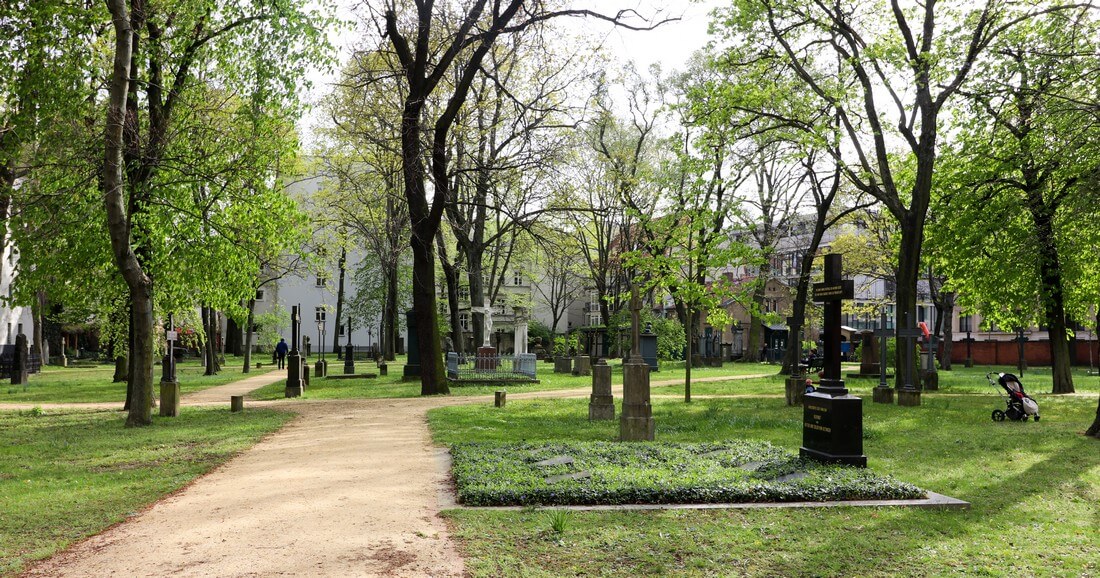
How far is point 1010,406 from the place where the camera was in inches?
603

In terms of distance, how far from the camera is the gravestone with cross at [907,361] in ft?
61.0

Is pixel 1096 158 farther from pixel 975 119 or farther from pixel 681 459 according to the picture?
pixel 681 459

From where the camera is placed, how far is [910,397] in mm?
18578

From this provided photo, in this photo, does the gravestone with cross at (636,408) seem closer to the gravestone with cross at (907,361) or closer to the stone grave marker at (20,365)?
the gravestone with cross at (907,361)

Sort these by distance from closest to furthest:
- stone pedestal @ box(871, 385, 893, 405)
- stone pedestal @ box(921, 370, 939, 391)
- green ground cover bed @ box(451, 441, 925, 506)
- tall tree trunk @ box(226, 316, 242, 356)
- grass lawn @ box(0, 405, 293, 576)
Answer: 1. grass lawn @ box(0, 405, 293, 576)
2. green ground cover bed @ box(451, 441, 925, 506)
3. stone pedestal @ box(871, 385, 893, 405)
4. stone pedestal @ box(921, 370, 939, 391)
5. tall tree trunk @ box(226, 316, 242, 356)

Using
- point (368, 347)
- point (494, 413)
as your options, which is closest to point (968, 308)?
point (494, 413)

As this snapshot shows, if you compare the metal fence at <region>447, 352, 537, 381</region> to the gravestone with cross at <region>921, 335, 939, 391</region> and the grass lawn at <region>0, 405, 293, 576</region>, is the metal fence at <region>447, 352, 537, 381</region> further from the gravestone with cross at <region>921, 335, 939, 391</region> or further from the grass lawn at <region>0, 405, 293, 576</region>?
the gravestone with cross at <region>921, 335, 939, 391</region>

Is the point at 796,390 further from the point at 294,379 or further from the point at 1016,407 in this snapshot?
the point at 294,379

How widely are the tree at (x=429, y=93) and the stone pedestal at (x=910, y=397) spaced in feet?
36.7

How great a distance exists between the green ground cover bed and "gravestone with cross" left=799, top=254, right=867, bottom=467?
0.31 m

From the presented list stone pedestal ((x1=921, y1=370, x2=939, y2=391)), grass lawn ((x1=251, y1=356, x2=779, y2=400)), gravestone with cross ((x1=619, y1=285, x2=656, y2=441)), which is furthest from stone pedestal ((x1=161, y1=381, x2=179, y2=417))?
stone pedestal ((x1=921, y1=370, x2=939, y2=391))

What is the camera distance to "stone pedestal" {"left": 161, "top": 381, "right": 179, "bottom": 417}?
15.9 meters

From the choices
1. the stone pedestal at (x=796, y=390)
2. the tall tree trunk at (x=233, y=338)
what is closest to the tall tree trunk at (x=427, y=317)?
the stone pedestal at (x=796, y=390)

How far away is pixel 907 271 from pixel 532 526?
17.6m
